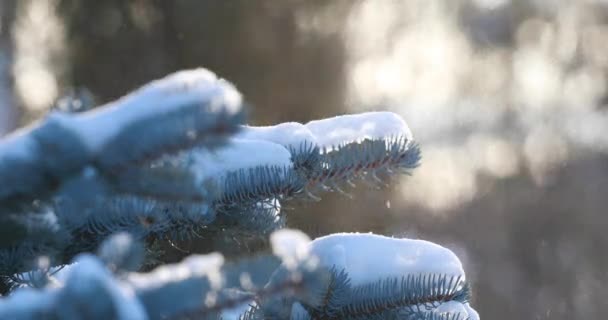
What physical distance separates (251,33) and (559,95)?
5.22 metres

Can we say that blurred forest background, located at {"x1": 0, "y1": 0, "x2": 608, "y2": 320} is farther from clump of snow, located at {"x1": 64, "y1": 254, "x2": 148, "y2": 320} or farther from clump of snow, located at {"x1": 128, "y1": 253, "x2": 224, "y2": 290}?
clump of snow, located at {"x1": 64, "y1": 254, "x2": 148, "y2": 320}

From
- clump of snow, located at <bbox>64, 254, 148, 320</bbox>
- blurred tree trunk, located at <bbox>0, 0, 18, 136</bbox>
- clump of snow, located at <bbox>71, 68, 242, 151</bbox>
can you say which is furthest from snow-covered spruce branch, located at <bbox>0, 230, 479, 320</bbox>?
blurred tree trunk, located at <bbox>0, 0, 18, 136</bbox>

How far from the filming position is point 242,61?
6254mm

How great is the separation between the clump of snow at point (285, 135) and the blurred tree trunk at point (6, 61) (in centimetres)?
433

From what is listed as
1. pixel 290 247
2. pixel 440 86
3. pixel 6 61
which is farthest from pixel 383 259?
pixel 440 86

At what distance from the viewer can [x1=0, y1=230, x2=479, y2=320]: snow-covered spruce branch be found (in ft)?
2.28

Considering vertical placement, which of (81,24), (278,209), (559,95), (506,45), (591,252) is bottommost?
(591,252)

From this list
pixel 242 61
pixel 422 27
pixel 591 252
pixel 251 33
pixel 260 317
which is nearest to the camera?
pixel 260 317

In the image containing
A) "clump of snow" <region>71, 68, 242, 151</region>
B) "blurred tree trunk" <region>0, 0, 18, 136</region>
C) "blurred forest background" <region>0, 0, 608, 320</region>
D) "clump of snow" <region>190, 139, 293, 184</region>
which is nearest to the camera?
"clump of snow" <region>71, 68, 242, 151</region>

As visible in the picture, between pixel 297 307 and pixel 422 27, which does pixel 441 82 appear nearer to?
pixel 422 27

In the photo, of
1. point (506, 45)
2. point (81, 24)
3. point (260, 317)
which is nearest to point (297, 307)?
point (260, 317)

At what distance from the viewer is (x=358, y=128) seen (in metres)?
1.35

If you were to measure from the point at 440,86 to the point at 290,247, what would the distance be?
8.75 meters

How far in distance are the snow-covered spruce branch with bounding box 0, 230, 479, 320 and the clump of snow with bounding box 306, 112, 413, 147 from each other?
191mm
